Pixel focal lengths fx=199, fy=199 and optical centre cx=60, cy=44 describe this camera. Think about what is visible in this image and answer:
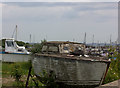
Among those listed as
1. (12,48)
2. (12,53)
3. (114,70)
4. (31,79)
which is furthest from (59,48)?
(12,48)

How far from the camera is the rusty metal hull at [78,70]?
7.06 metres

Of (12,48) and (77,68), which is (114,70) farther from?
(12,48)

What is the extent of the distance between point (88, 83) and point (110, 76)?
157 centimetres

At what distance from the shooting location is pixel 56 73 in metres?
7.81

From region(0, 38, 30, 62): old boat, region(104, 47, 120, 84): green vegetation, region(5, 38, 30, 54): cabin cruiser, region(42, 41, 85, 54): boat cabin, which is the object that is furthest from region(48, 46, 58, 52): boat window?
region(5, 38, 30, 54): cabin cruiser

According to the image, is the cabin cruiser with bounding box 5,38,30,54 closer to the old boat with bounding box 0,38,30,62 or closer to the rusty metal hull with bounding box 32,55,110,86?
the old boat with bounding box 0,38,30,62

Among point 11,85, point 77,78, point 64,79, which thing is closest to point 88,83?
point 77,78

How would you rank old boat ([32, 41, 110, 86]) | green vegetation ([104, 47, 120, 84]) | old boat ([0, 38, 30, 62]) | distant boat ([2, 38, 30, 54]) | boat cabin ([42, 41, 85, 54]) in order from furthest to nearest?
distant boat ([2, 38, 30, 54]) → old boat ([0, 38, 30, 62]) → boat cabin ([42, 41, 85, 54]) → green vegetation ([104, 47, 120, 84]) → old boat ([32, 41, 110, 86])

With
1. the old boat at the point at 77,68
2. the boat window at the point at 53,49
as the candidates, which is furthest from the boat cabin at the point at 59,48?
the old boat at the point at 77,68

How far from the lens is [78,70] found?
23.6 feet

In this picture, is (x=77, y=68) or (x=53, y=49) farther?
(x=53, y=49)

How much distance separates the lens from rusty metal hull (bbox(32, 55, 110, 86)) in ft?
23.2

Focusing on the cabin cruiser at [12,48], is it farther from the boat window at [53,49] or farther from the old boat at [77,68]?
the old boat at [77,68]

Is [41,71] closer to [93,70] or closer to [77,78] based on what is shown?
[77,78]
